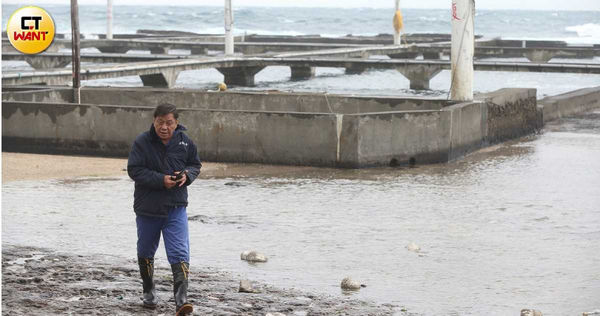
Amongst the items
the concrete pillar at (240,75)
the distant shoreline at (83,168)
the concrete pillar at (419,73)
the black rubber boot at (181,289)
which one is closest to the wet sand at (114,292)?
the black rubber boot at (181,289)

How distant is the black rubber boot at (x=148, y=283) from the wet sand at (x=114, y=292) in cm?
6

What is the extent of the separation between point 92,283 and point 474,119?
10.8 m

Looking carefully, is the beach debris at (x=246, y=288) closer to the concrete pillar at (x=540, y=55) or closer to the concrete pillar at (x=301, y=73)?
the concrete pillar at (x=301, y=73)

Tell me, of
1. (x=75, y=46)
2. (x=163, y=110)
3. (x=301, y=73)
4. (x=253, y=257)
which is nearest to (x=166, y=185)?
(x=163, y=110)

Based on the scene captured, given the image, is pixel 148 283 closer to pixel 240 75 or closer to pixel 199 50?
pixel 240 75

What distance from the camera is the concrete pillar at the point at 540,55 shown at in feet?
156

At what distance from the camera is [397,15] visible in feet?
161

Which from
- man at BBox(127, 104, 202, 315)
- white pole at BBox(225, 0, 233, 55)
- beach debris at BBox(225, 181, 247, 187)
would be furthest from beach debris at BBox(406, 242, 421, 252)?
white pole at BBox(225, 0, 233, 55)

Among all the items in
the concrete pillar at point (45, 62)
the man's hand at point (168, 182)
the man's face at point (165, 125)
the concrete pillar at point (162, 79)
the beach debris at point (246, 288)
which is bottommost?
the beach debris at point (246, 288)

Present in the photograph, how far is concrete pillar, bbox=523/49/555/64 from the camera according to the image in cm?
4756

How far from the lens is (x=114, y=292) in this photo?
27.5 feet

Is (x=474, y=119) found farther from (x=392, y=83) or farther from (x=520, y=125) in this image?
(x=392, y=83)

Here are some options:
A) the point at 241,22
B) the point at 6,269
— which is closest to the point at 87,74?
the point at 6,269

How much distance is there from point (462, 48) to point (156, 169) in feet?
40.2
